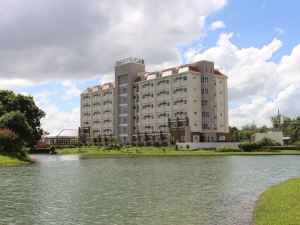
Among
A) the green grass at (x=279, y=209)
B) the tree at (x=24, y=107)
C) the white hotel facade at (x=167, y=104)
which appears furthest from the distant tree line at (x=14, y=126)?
the white hotel facade at (x=167, y=104)

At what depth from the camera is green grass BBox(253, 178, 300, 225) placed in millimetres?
15602

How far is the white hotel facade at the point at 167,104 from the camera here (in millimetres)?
121688

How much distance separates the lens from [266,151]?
302ft

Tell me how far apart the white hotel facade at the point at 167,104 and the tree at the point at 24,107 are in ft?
151

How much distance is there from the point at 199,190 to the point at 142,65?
120 metres

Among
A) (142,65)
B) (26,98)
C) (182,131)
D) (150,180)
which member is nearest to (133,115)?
(142,65)

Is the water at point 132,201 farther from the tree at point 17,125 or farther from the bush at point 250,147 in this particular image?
the bush at point 250,147

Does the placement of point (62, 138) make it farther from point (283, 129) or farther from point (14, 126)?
point (14, 126)

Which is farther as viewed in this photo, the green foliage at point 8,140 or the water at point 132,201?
the green foliage at point 8,140

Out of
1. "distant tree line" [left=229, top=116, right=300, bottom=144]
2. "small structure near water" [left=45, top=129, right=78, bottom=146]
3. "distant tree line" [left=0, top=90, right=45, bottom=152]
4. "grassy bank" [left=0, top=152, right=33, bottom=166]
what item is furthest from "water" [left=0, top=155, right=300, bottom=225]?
"small structure near water" [left=45, top=129, right=78, bottom=146]

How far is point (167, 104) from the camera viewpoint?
424 ft

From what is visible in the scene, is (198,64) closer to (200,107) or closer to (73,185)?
(200,107)

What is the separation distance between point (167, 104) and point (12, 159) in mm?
72615

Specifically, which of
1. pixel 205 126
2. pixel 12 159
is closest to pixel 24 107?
pixel 12 159
